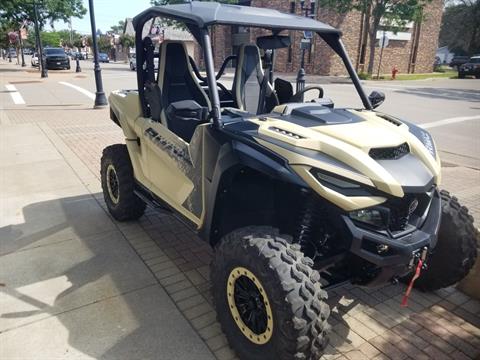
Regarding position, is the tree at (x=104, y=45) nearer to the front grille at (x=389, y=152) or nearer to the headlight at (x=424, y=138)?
the headlight at (x=424, y=138)

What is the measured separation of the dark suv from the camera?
108 feet

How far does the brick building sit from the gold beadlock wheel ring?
27.7 meters

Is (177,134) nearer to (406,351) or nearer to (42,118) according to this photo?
(406,351)

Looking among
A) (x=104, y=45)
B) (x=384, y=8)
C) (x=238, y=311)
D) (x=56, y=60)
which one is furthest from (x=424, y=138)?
(x=104, y=45)

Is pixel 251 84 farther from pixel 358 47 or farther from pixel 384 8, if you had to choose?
pixel 358 47

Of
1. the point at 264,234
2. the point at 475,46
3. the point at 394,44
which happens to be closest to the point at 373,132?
the point at 264,234

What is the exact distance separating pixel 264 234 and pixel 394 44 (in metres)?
37.9

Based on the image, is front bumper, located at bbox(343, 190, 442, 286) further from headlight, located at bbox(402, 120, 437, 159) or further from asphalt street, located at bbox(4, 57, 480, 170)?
asphalt street, located at bbox(4, 57, 480, 170)

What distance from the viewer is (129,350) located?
2705 mm

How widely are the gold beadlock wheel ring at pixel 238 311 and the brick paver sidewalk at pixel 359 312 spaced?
0.30 metres

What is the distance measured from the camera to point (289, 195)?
2822 millimetres

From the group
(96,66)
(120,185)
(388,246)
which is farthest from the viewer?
(96,66)

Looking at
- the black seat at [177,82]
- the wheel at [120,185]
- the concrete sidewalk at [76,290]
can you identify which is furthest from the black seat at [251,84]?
the concrete sidewalk at [76,290]

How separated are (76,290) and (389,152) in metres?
2.68
